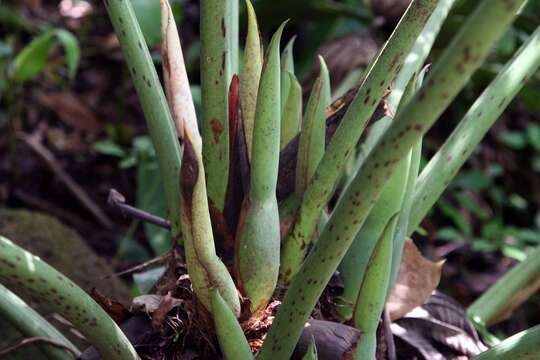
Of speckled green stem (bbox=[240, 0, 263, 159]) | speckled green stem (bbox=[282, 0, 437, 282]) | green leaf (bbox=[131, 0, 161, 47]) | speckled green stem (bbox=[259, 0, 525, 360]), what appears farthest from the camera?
green leaf (bbox=[131, 0, 161, 47])

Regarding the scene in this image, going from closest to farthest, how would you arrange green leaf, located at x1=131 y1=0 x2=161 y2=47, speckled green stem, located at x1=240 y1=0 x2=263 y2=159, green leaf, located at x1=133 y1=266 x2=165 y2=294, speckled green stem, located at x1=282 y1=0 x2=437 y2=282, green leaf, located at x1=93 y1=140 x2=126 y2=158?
speckled green stem, located at x1=282 y1=0 x2=437 y2=282 < speckled green stem, located at x1=240 y1=0 x2=263 y2=159 < green leaf, located at x1=133 y1=266 x2=165 y2=294 < green leaf, located at x1=131 y1=0 x2=161 y2=47 < green leaf, located at x1=93 y1=140 x2=126 y2=158

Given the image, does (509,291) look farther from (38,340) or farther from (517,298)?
(38,340)

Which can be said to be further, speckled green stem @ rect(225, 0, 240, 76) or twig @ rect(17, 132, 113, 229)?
twig @ rect(17, 132, 113, 229)

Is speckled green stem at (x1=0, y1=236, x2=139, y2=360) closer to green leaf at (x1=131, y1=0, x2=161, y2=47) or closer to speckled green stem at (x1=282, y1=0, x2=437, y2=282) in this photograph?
speckled green stem at (x1=282, y1=0, x2=437, y2=282)

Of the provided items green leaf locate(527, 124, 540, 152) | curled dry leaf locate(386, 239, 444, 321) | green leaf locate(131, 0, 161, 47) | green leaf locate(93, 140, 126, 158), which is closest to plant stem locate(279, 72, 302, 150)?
curled dry leaf locate(386, 239, 444, 321)

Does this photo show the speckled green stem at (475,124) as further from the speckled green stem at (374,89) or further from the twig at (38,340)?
the twig at (38,340)

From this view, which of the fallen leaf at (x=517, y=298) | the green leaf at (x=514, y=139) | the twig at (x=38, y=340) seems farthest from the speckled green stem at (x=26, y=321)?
the green leaf at (x=514, y=139)

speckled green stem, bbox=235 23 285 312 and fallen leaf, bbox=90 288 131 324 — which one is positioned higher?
speckled green stem, bbox=235 23 285 312

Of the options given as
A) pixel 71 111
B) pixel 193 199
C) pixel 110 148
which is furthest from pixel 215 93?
pixel 71 111
